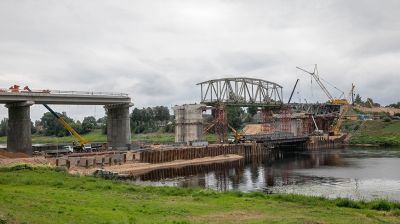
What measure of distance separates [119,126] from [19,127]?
19279 mm

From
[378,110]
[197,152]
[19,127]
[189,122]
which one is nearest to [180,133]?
[189,122]

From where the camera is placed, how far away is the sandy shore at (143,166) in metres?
59.8

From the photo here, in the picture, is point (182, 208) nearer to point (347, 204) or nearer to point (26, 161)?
point (347, 204)

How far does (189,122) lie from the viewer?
108 metres

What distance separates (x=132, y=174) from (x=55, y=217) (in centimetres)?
4433

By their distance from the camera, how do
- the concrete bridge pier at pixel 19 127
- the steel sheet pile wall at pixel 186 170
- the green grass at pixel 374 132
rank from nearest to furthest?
the concrete bridge pier at pixel 19 127, the steel sheet pile wall at pixel 186 170, the green grass at pixel 374 132

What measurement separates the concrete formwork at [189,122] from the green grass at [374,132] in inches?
2289

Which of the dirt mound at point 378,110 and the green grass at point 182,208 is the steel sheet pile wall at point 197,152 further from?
the dirt mound at point 378,110

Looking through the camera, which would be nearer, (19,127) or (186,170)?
(19,127)

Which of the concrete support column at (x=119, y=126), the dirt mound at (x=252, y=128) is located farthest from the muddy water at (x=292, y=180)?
the dirt mound at (x=252, y=128)

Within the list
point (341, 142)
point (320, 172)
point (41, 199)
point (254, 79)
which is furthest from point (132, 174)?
point (341, 142)

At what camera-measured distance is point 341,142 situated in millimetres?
143000

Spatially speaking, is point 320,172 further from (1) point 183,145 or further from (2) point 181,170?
(1) point 183,145

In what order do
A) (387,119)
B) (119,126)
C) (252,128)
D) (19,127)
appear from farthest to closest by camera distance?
(252,128)
(387,119)
(119,126)
(19,127)
